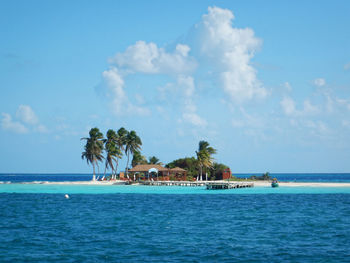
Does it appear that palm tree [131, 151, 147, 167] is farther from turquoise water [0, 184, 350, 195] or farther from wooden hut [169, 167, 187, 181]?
turquoise water [0, 184, 350, 195]

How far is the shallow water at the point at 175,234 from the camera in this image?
24078 mm

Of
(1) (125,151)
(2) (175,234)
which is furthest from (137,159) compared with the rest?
(2) (175,234)

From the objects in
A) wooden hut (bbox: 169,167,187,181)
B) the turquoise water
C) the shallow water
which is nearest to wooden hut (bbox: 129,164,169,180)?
wooden hut (bbox: 169,167,187,181)

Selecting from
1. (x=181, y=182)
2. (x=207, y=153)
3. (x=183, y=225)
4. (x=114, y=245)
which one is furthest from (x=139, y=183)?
(x=114, y=245)

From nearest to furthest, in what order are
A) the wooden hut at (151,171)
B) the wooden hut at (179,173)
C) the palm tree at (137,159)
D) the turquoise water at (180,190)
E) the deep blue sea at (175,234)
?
the deep blue sea at (175,234) → the turquoise water at (180,190) → the wooden hut at (151,171) → the wooden hut at (179,173) → the palm tree at (137,159)

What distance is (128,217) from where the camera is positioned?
4081cm

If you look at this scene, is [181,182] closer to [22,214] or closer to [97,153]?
[97,153]

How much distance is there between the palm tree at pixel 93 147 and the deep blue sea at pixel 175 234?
59.9m

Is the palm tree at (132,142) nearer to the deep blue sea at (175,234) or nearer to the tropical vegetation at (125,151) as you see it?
the tropical vegetation at (125,151)

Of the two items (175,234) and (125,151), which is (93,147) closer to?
(125,151)

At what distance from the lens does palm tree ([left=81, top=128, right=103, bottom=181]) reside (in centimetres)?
11006

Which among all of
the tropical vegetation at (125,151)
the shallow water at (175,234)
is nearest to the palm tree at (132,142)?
the tropical vegetation at (125,151)

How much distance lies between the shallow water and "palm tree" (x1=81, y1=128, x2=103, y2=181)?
59.9 meters

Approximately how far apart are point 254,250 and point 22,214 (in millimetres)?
28230
